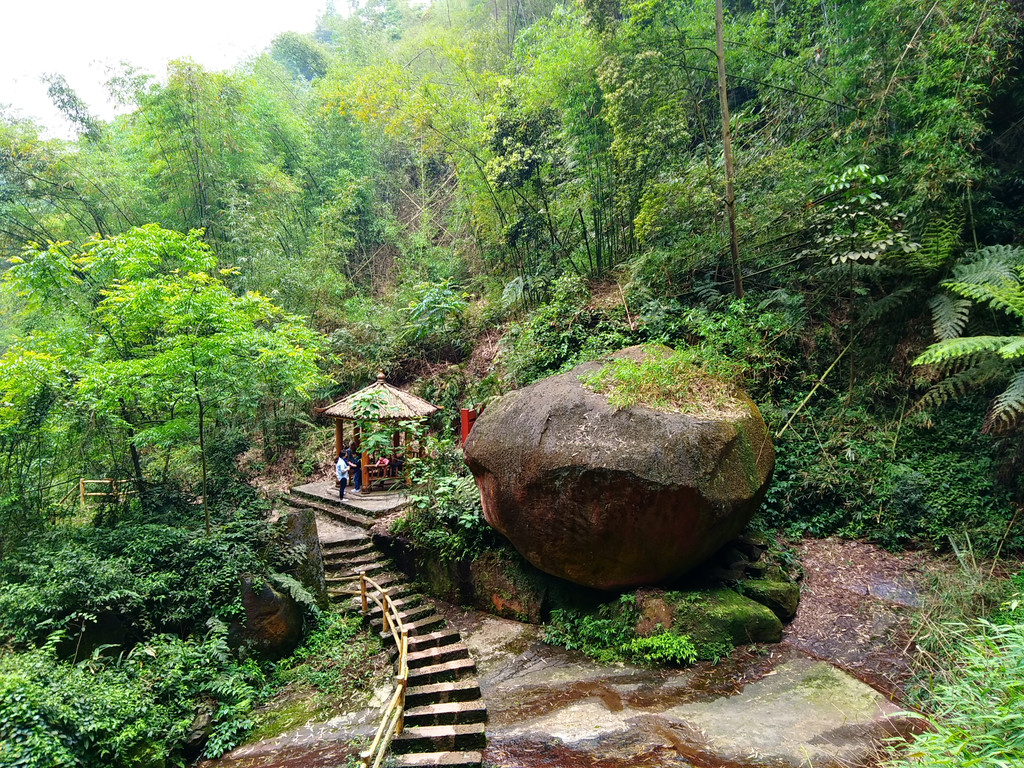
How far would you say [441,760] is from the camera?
444 cm

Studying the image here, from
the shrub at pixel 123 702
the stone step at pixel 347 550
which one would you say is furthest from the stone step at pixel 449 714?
the stone step at pixel 347 550

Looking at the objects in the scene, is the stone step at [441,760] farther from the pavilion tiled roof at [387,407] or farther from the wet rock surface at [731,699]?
the pavilion tiled roof at [387,407]

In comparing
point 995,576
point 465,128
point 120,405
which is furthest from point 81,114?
point 995,576

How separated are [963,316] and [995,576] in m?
3.02

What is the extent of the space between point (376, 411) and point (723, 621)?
7230mm

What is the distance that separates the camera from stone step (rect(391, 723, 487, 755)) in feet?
15.3

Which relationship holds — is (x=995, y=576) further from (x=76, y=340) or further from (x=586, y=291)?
(x=76, y=340)

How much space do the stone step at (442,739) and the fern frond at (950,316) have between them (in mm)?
6957

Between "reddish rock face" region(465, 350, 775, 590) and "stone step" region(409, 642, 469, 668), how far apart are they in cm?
147

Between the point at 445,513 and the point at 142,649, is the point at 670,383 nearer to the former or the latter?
the point at 445,513

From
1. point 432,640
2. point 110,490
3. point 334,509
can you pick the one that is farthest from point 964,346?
point 110,490

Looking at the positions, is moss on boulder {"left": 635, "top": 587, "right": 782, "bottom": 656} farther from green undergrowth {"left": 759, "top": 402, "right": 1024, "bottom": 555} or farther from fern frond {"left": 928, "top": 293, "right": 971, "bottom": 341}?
fern frond {"left": 928, "top": 293, "right": 971, "bottom": 341}

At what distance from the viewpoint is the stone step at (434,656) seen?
605cm

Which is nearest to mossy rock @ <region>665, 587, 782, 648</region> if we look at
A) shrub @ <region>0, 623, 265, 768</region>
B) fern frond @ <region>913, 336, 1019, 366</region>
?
fern frond @ <region>913, 336, 1019, 366</region>
